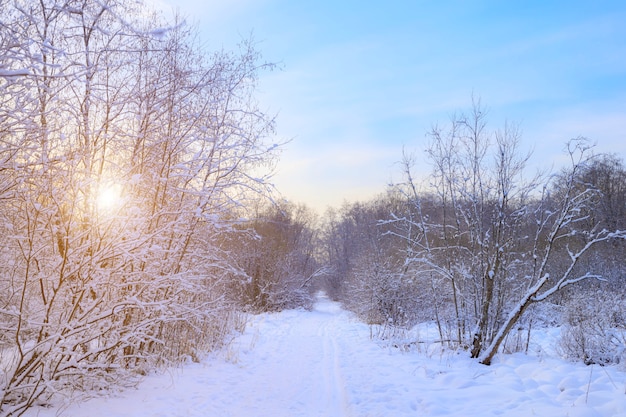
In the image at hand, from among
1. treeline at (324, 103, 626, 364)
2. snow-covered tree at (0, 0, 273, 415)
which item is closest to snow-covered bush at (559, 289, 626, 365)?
treeline at (324, 103, 626, 364)

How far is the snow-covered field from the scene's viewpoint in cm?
525

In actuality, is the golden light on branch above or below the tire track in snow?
above

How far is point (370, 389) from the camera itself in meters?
6.77

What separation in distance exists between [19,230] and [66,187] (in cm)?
106

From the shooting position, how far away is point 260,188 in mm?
6715

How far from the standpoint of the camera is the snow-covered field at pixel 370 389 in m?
5.25

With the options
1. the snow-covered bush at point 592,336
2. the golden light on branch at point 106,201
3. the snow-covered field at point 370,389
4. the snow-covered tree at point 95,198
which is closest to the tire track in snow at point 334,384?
the snow-covered field at point 370,389

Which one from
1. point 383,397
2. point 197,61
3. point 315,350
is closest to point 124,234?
point 197,61

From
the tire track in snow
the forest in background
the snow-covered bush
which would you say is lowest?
the tire track in snow

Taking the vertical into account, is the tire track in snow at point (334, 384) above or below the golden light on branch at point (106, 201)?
below

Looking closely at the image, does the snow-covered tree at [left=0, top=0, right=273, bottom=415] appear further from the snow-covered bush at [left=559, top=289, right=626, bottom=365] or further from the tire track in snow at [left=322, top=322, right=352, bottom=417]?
the snow-covered bush at [left=559, top=289, right=626, bottom=365]

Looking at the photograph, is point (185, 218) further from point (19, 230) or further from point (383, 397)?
point (383, 397)

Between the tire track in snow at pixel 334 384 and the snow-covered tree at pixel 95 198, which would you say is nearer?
the snow-covered tree at pixel 95 198

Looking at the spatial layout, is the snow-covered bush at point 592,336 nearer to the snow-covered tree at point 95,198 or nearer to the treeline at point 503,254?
the treeline at point 503,254
